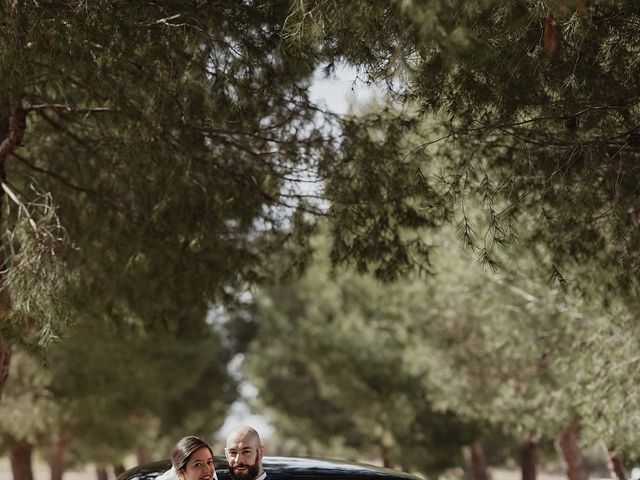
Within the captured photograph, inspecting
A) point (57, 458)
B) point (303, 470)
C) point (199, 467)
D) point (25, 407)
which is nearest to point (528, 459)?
point (57, 458)

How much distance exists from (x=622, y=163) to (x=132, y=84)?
4.52 metres

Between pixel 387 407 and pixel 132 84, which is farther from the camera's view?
pixel 387 407

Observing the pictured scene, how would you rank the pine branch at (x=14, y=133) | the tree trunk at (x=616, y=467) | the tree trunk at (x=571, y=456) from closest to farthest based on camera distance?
the pine branch at (x=14, y=133)
the tree trunk at (x=616, y=467)
the tree trunk at (x=571, y=456)

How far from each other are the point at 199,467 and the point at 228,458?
29 centimetres

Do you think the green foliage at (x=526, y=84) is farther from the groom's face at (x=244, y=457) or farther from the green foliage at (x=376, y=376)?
the green foliage at (x=376, y=376)

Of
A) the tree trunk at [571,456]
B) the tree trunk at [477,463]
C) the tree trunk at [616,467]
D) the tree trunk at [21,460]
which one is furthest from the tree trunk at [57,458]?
the tree trunk at [616,467]

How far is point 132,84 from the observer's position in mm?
7566

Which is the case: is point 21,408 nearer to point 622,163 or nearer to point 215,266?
point 215,266

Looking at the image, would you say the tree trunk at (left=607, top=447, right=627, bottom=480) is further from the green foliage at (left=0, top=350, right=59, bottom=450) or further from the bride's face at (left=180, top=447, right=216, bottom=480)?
the bride's face at (left=180, top=447, right=216, bottom=480)

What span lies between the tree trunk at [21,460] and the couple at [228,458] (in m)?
15.6

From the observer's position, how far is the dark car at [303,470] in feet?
18.6

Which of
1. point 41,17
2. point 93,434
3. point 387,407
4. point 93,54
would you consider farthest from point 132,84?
point 387,407

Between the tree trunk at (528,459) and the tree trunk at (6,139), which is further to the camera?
the tree trunk at (528,459)

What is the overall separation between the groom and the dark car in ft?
0.82
